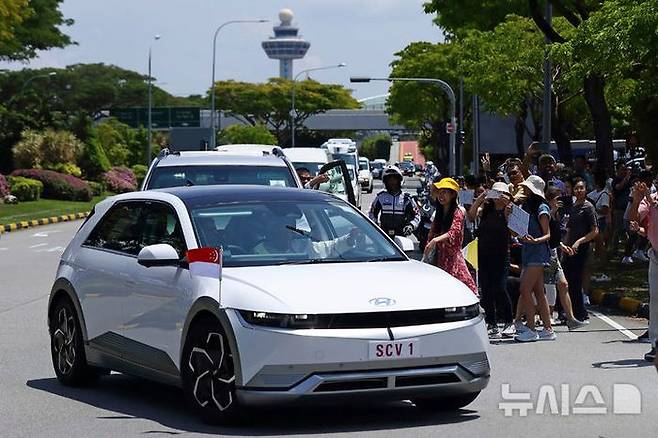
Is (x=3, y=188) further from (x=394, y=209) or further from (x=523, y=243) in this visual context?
(x=523, y=243)

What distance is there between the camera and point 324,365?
9.09 meters

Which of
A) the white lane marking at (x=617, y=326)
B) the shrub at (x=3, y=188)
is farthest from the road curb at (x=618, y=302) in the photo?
the shrub at (x=3, y=188)

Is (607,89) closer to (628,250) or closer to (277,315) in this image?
(628,250)

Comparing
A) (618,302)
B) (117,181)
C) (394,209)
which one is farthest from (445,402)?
(117,181)

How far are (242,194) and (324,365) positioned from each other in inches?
83.4

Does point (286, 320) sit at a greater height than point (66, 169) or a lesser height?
greater

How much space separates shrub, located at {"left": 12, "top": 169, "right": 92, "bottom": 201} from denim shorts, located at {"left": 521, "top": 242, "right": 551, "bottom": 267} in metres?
48.0

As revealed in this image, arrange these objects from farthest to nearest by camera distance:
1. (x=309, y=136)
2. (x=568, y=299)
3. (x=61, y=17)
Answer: (x=309, y=136) < (x=61, y=17) < (x=568, y=299)

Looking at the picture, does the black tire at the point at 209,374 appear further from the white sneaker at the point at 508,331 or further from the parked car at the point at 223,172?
the parked car at the point at 223,172

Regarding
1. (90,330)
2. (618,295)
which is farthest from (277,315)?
(618,295)

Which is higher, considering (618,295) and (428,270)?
(428,270)

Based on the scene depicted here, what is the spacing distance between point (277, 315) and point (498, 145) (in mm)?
58546

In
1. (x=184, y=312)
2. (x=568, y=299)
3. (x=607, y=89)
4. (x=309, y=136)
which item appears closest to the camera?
(x=184, y=312)

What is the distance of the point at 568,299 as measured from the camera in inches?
629
